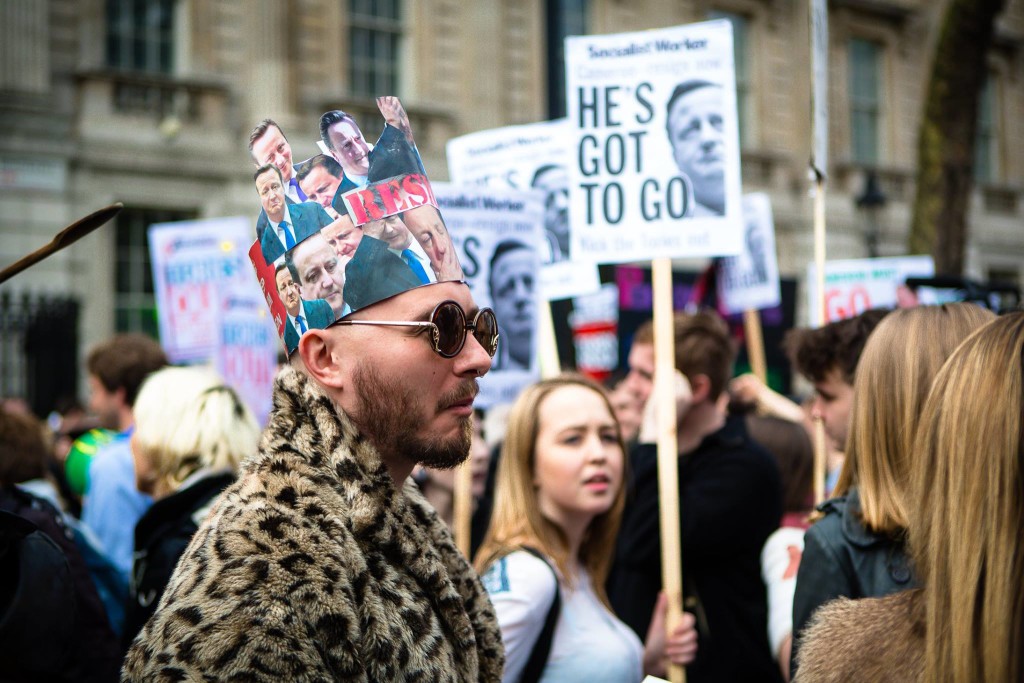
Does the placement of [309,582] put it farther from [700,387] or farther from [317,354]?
[700,387]

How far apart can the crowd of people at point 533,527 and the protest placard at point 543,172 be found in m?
0.84

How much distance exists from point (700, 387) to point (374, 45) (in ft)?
45.6

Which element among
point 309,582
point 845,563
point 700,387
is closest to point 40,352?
point 700,387

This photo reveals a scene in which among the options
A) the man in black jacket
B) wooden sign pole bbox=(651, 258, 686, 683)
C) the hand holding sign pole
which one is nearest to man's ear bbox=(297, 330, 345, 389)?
wooden sign pole bbox=(651, 258, 686, 683)

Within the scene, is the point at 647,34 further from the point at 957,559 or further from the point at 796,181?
the point at 796,181

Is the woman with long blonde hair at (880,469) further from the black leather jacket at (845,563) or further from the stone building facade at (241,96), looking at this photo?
the stone building facade at (241,96)

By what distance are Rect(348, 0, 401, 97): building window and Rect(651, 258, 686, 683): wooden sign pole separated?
44.7ft

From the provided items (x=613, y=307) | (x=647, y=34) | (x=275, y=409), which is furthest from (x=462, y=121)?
(x=275, y=409)

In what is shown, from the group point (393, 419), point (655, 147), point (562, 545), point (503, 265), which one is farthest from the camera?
point (503, 265)

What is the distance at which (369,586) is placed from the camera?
179 cm

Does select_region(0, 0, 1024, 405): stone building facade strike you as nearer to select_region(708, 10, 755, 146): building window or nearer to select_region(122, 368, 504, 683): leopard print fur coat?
select_region(708, 10, 755, 146): building window

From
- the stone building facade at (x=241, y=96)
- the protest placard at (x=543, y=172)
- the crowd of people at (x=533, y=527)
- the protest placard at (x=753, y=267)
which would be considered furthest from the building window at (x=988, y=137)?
the crowd of people at (x=533, y=527)

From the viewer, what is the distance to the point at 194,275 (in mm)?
7699

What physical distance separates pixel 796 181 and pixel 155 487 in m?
19.7
